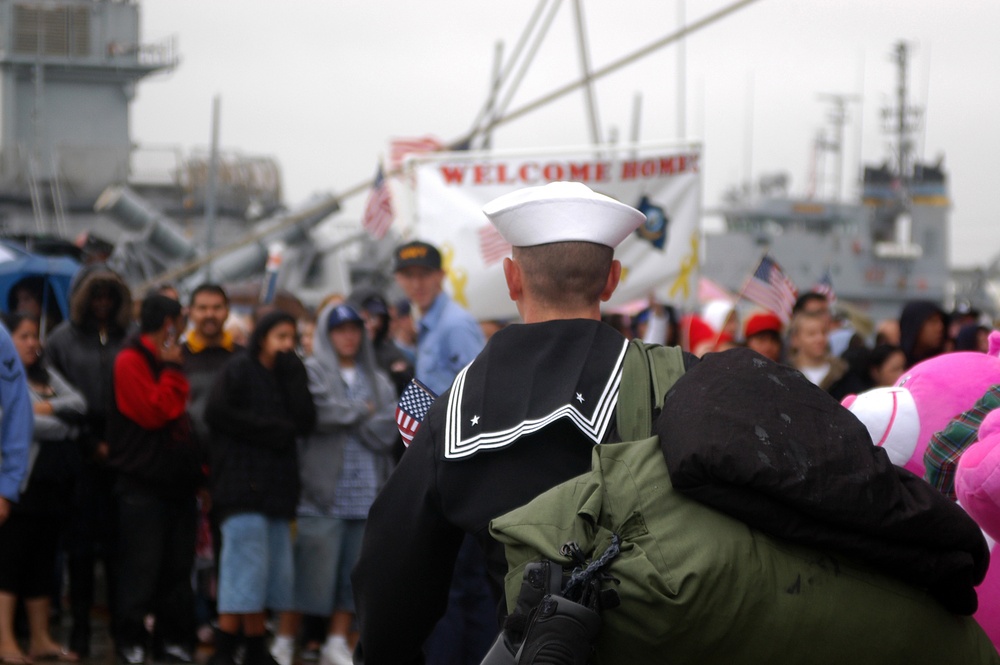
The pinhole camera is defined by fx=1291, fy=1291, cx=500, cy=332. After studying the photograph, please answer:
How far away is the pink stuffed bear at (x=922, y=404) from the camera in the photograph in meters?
3.42

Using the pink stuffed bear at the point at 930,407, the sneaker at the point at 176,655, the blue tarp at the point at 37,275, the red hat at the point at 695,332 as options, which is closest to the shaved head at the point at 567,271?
the pink stuffed bear at the point at 930,407

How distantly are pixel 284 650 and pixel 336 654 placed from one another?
0.99 feet

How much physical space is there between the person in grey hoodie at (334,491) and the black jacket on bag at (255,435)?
172 mm

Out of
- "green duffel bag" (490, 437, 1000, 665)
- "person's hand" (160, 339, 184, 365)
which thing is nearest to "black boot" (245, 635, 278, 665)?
"person's hand" (160, 339, 184, 365)

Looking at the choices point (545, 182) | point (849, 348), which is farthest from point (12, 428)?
point (849, 348)

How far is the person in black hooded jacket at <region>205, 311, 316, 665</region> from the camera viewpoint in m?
6.74

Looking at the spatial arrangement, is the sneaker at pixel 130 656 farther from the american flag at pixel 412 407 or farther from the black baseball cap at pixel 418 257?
the american flag at pixel 412 407

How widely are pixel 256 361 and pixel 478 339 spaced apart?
125 centimetres

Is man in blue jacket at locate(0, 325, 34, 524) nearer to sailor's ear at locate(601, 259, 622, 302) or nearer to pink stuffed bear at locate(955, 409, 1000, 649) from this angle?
sailor's ear at locate(601, 259, 622, 302)

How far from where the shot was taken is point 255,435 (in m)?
6.77

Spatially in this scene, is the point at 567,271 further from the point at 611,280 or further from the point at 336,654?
the point at 336,654

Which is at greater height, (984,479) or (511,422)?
(511,422)

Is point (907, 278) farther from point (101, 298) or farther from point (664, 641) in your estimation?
point (664, 641)

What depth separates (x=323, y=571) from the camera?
7129 millimetres
